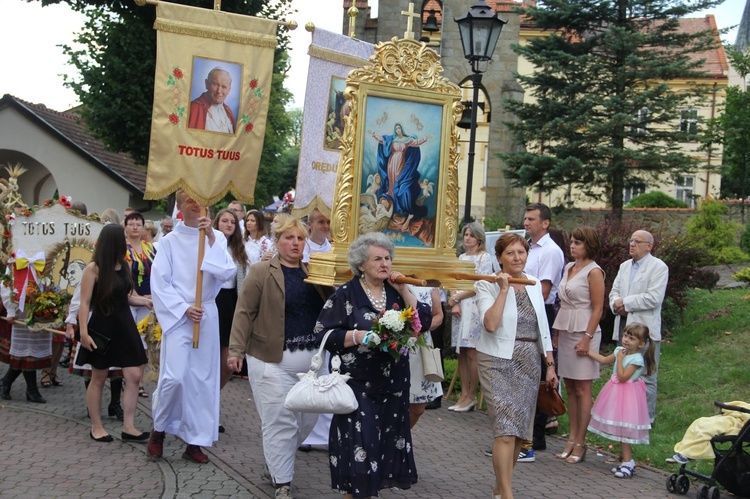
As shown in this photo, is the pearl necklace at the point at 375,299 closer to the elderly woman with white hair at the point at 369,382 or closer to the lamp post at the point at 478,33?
the elderly woman with white hair at the point at 369,382

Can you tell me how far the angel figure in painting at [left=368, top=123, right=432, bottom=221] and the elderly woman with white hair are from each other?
0.98 metres

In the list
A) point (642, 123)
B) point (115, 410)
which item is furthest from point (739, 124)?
point (115, 410)

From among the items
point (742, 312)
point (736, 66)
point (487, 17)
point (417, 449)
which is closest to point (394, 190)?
point (417, 449)

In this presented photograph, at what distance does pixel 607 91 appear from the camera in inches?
960

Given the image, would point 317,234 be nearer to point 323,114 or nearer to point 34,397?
point 323,114

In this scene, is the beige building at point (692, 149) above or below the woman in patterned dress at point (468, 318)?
above

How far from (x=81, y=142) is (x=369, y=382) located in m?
29.9

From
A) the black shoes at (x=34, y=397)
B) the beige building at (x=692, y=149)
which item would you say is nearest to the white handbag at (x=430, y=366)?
the black shoes at (x=34, y=397)

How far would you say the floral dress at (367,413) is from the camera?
580cm

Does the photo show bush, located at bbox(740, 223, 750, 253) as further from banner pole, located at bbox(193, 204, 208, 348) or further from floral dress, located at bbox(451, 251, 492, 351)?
banner pole, located at bbox(193, 204, 208, 348)

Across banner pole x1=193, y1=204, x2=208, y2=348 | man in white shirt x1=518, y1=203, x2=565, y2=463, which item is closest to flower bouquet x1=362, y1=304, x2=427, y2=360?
banner pole x1=193, y1=204, x2=208, y2=348

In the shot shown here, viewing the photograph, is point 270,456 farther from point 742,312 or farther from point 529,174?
point 529,174

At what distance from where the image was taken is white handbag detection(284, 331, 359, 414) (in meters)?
5.71

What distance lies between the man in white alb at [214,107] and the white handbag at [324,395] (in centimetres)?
278
